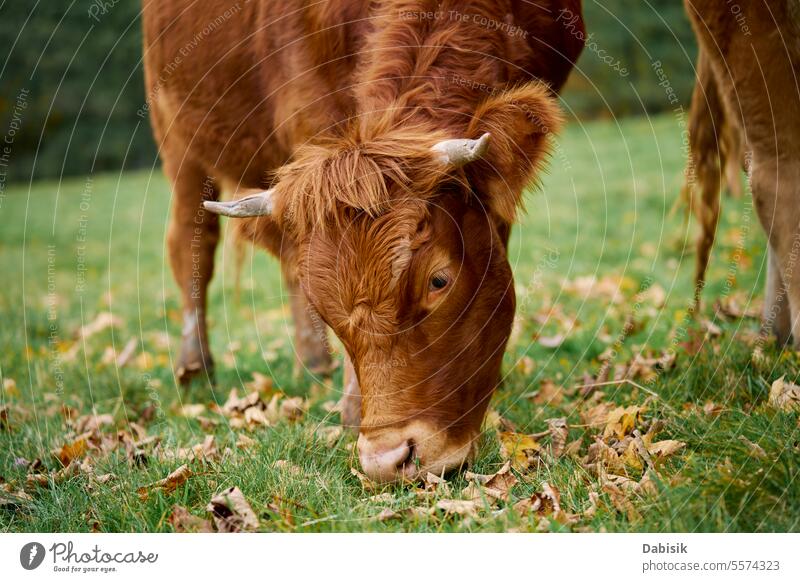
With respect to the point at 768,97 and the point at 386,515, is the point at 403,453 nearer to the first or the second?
the point at 386,515

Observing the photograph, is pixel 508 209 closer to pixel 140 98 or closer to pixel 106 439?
pixel 106 439

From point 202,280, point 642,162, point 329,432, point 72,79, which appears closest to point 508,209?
point 329,432

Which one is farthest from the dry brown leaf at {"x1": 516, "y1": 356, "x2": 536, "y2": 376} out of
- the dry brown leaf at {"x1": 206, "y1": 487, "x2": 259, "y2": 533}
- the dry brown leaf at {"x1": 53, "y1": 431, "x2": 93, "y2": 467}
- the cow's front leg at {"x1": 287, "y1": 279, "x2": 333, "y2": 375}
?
the dry brown leaf at {"x1": 53, "y1": 431, "x2": 93, "y2": 467}

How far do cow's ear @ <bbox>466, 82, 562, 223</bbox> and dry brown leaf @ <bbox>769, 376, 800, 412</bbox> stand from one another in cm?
134

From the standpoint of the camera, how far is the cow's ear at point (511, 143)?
3320 millimetres

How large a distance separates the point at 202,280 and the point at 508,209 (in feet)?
10.6

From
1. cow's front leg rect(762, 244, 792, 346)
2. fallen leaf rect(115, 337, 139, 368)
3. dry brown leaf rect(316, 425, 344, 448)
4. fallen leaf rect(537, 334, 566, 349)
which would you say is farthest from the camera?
fallen leaf rect(115, 337, 139, 368)

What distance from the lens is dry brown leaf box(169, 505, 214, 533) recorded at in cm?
306

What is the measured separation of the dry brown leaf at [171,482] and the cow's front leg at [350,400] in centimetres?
95

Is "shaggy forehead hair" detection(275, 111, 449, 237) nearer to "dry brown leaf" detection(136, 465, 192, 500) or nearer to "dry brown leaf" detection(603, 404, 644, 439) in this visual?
"dry brown leaf" detection(136, 465, 192, 500)

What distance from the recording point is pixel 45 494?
3494 mm

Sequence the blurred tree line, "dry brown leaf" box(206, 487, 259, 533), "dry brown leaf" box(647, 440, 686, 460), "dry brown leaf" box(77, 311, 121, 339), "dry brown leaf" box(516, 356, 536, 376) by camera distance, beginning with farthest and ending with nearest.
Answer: the blurred tree line → "dry brown leaf" box(77, 311, 121, 339) → "dry brown leaf" box(516, 356, 536, 376) → "dry brown leaf" box(647, 440, 686, 460) → "dry brown leaf" box(206, 487, 259, 533)

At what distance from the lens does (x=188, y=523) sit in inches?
121

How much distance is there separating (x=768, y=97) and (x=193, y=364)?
13.2ft
